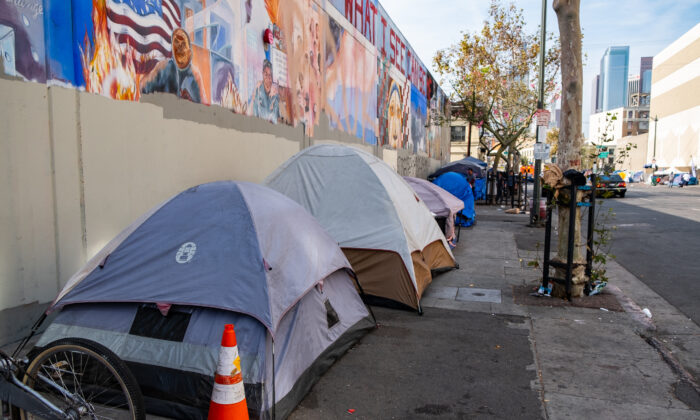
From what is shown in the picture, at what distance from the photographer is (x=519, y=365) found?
15.4 feet

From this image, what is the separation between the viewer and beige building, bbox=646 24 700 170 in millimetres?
62531

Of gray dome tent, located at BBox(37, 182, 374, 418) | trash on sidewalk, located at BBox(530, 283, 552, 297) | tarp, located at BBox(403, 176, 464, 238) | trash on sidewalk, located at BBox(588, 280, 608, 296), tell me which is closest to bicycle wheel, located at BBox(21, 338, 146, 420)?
gray dome tent, located at BBox(37, 182, 374, 418)

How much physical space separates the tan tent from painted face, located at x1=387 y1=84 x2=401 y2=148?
11.2 m

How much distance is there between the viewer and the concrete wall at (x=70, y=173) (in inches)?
170

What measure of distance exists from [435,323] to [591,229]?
9.30 feet

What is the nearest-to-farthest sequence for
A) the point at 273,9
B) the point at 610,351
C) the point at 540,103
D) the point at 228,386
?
1. the point at 228,386
2. the point at 610,351
3. the point at 273,9
4. the point at 540,103

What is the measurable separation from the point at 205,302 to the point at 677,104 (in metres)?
81.6

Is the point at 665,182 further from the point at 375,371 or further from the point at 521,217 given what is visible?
the point at 375,371

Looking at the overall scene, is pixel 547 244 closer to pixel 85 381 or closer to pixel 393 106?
pixel 85 381

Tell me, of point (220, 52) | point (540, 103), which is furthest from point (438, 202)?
point (540, 103)

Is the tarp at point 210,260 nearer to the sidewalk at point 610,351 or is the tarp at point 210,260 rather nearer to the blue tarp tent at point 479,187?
the sidewalk at point 610,351

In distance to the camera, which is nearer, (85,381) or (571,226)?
(85,381)

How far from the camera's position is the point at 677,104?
6844 centimetres

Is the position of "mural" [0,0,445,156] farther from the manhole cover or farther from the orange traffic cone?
the manhole cover
